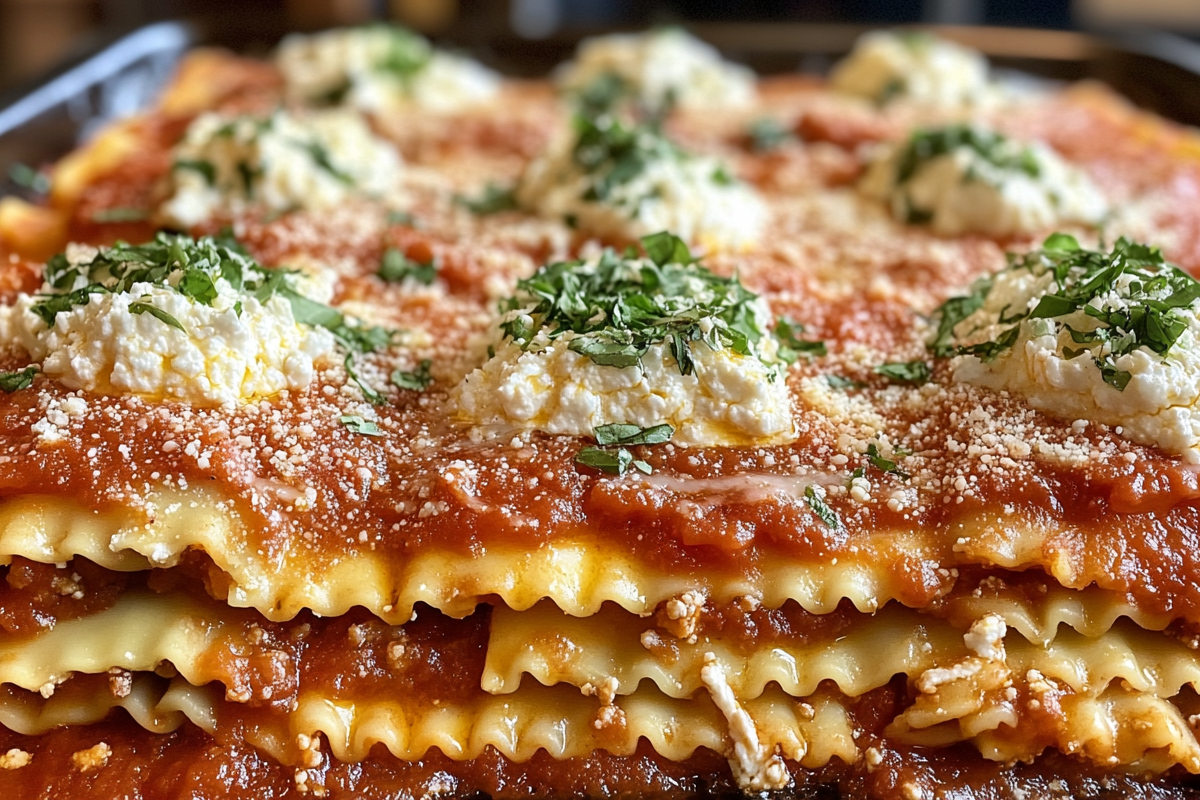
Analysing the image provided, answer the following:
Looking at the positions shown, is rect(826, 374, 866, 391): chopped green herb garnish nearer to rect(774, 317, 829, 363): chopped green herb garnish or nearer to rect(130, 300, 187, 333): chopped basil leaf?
rect(774, 317, 829, 363): chopped green herb garnish

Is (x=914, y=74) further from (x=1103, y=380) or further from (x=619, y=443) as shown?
(x=619, y=443)

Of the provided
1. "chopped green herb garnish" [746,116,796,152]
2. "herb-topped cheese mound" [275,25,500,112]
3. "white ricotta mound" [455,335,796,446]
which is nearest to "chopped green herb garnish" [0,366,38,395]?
"white ricotta mound" [455,335,796,446]

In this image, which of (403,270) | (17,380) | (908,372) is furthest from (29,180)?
(908,372)

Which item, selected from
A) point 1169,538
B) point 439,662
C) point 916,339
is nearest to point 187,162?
point 439,662

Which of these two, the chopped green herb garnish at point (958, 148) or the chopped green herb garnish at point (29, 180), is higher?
the chopped green herb garnish at point (958, 148)

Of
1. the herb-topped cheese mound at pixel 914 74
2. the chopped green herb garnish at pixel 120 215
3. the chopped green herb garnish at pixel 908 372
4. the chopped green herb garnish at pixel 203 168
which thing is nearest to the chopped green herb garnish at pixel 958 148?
the herb-topped cheese mound at pixel 914 74

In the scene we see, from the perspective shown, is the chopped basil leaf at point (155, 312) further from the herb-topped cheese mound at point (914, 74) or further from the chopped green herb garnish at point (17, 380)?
the herb-topped cheese mound at point (914, 74)
